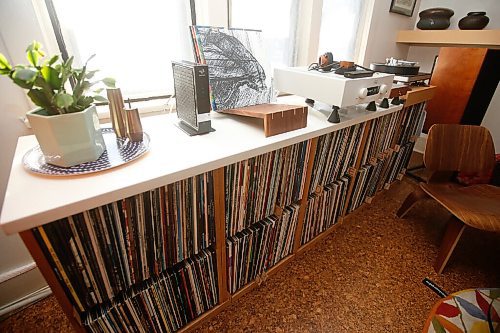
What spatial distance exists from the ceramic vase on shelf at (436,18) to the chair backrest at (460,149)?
3.86ft

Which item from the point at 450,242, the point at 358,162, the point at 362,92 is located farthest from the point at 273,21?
the point at 450,242

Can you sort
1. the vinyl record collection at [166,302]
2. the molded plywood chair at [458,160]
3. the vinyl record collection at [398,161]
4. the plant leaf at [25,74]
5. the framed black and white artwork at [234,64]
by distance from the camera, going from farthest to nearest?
the vinyl record collection at [398,161], the molded plywood chair at [458,160], the framed black and white artwork at [234,64], the vinyl record collection at [166,302], the plant leaf at [25,74]

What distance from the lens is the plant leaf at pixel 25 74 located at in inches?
19.2

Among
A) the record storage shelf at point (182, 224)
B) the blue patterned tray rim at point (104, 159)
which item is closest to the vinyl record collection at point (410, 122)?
the record storage shelf at point (182, 224)

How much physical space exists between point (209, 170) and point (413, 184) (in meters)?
2.16

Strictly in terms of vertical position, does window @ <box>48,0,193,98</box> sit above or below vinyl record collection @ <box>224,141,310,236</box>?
above

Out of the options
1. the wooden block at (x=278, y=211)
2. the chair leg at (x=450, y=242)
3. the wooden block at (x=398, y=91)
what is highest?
the wooden block at (x=398, y=91)

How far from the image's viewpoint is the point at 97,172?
0.63 m

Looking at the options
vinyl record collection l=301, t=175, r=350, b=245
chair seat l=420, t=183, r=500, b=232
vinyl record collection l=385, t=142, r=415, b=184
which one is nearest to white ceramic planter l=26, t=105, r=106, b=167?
vinyl record collection l=301, t=175, r=350, b=245

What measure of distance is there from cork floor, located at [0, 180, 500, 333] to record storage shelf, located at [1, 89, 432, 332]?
0.34 feet

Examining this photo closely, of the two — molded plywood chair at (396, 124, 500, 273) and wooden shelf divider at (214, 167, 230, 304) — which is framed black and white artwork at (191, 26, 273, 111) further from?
molded plywood chair at (396, 124, 500, 273)

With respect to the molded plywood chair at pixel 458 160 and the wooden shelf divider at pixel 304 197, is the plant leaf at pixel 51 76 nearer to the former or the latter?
the wooden shelf divider at pixel 304 197

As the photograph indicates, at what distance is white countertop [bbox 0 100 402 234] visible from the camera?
20.1 inches

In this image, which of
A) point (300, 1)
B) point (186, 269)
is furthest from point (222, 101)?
point (300, 1)
